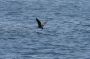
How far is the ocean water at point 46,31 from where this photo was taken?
37.7 meters

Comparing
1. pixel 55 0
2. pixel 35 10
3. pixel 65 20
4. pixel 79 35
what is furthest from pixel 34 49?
pixel 55 0

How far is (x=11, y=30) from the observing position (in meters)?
43.7

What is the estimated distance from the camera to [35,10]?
2176 inches

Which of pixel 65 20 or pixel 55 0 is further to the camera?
pixel 55 0

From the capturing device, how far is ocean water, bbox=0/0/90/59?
37.7 meters

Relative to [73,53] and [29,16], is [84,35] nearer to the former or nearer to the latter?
[73,53]

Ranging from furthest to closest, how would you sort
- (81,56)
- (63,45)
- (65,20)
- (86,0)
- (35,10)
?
1. (86,0)
2. (35,10)
3. (65,20)
4. (63,45)
5. (81,56)

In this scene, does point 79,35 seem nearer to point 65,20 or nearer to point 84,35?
point 84,35

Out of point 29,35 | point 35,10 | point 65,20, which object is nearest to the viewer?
point 29,35

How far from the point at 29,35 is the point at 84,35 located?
409 cm

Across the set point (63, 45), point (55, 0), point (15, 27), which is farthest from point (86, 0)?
point (63, 45)

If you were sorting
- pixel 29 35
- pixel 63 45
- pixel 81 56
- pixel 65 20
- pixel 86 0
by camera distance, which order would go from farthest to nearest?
1. pixel 86 0
2. pixel 65 20
3. pixel 29 35
4. pixel 63 45
5. pixel 81 56

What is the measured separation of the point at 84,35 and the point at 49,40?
122 inches

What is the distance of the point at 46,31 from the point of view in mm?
43781
